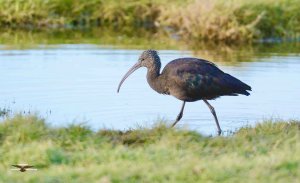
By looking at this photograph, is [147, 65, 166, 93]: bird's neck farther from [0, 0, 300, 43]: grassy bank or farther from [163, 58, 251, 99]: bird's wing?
[0, 0, 300, 43]: grassy bank

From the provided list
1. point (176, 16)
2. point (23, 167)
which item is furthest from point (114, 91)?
point (176, 16)

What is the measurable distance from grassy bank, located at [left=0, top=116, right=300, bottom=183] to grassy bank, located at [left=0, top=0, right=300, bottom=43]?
28.8 feet

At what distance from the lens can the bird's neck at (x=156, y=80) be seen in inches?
440

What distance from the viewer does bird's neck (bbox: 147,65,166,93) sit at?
11.2 meters

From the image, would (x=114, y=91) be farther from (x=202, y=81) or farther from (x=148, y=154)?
(x=148, y=154)

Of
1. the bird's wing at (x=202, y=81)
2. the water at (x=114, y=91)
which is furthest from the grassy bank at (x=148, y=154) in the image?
the bird's wing at (x=202, y=81)

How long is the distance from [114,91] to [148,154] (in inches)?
198

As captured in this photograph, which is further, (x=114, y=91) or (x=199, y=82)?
(x=114, y=91)

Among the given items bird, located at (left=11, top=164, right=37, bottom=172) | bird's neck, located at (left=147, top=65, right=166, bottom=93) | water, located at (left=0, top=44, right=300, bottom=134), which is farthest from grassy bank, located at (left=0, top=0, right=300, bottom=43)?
bird, located at (left=11, top=164, right=37, bottom=172)

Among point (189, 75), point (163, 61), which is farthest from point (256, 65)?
point (189, 75)

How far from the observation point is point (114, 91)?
1303cm

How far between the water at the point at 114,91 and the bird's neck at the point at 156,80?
371 mm

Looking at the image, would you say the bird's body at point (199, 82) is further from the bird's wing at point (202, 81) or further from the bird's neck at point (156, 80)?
the bird's neck at point (156, 80)

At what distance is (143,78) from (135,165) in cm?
719
